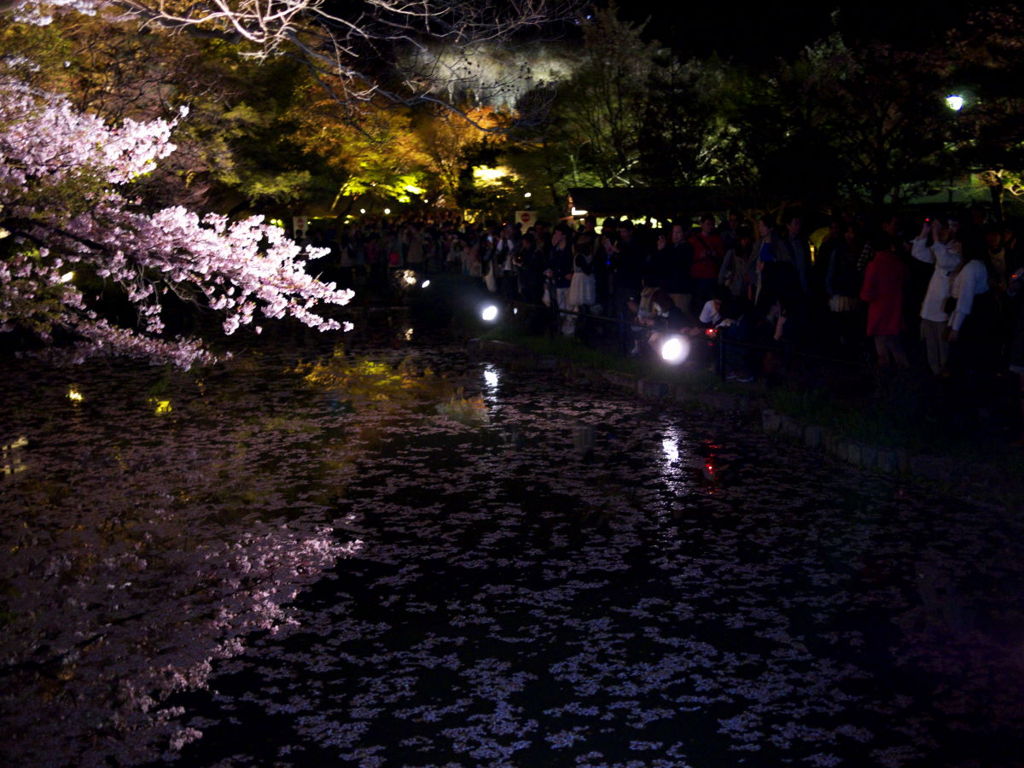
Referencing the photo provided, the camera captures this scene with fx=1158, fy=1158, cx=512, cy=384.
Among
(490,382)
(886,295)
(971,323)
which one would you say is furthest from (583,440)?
(490,382)

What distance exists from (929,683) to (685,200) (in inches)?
1027

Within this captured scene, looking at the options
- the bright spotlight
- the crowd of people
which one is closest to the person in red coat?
the crowd of people

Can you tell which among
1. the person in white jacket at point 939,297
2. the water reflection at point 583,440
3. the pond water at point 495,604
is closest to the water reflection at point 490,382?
the water reflection at point 583,440

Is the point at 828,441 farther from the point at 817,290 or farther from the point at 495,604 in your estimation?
the point at 495,604

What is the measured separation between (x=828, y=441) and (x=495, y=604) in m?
5.21

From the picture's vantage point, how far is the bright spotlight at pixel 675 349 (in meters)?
14.9

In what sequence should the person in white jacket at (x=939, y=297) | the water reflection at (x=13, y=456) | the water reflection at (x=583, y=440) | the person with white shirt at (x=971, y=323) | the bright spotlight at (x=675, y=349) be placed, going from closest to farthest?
the water reflection at (x=13, y=456)
the water reflection at (x=583, y=440)
the person with white shirt at (x=971, y=323)
the person in white jacket at (x=939, y=297)
the bright spotlight at (x=675, y=349)

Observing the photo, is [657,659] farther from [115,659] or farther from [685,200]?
[685,200]

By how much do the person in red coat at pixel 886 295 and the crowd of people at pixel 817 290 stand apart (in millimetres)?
13

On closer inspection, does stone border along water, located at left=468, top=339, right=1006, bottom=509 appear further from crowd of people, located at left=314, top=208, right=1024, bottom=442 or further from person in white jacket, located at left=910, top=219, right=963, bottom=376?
person in white jacket, located at left=910, top=219, right=963, bottom=376

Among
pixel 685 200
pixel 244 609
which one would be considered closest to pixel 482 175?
pixel 685 200

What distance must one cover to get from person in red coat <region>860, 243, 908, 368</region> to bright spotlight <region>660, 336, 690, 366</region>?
284cm

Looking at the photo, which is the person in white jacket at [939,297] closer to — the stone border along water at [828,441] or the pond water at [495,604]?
the stone border along water at [828,441]

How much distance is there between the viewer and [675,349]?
15.0 m
